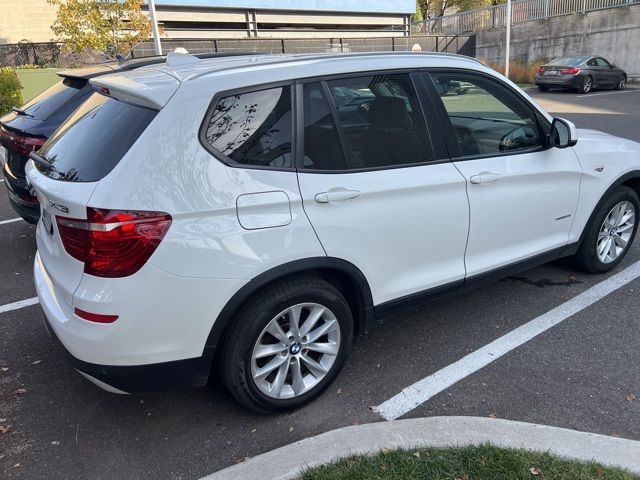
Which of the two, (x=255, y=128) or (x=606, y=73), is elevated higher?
(x=255, y=128)

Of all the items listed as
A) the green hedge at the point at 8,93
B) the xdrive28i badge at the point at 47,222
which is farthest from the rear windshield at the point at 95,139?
the green hedge at the point at 8,93

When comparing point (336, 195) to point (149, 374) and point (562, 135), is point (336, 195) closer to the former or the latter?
point (149, 374)

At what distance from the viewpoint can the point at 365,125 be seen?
307 centimetres

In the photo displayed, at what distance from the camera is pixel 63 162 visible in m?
2.87

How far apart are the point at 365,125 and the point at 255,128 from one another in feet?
2.24

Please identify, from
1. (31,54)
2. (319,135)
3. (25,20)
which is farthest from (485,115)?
(25,20)

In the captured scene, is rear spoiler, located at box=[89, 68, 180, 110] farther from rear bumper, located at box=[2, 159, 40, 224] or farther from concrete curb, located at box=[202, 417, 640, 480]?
rear bumper, located at box=[2, 159, 40, 224]

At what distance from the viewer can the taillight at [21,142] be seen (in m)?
4.98

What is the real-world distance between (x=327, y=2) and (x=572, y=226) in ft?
126

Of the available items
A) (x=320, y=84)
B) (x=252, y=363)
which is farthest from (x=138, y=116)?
(x=252, y=363)

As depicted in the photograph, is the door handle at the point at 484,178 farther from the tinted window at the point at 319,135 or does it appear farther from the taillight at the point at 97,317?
the taillight at the point at 97,317

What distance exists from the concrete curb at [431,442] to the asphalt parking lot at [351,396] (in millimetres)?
155

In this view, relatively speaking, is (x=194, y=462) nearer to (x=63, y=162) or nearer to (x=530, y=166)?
(x=63, y=162)

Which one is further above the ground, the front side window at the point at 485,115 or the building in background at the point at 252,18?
the building in background at the point at 252,18
